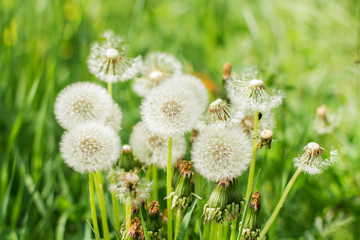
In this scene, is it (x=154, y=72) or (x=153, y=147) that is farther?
(x=154, y=72)

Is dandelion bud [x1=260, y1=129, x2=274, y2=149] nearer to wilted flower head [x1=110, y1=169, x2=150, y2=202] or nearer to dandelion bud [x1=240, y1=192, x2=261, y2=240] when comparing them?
dandelion bud [x1=240, y1=192, x2=261, y2=240]

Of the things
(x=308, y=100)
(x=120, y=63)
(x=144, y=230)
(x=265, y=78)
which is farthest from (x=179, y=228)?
(x=308, y=100)

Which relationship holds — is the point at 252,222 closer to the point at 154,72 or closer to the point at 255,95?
the point at 255,95

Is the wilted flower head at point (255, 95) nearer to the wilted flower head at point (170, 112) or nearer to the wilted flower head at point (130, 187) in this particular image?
the wilted flower head at point (170, 112)

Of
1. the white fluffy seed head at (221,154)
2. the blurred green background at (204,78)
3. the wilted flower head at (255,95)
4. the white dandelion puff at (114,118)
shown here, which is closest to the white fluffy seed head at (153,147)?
the white dandelion puff at (114,118)

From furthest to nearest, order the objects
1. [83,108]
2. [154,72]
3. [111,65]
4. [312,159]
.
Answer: [154,72]
[111,65]
[83,108]
[312,159]

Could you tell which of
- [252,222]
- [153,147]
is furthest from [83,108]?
[252,222]
